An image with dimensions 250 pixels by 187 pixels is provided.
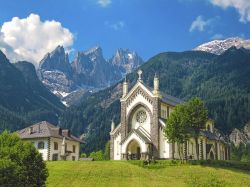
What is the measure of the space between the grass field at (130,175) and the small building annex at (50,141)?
21.6 metres

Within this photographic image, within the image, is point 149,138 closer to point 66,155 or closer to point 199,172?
point 66,155

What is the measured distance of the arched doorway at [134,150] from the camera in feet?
315

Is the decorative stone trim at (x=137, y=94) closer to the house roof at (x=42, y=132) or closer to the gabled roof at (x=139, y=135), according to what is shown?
the gabled roof at (x=139, y=135)

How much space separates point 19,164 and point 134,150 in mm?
49772

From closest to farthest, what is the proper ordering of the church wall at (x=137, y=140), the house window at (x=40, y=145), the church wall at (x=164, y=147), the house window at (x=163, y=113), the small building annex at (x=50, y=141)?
1. the church wall at (x=164, y=147)
2. the church wall at (x=137, y=140)
3. the small building annex at (x=50, y=141)
4. the house window at (x=40, y=145)
5. the house window at (x=163, y=113)

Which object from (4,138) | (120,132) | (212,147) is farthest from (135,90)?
(4,138)

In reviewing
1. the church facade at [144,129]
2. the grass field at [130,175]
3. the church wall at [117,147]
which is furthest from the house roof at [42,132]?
the grass field at [130,175]

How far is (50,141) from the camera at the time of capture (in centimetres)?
9662

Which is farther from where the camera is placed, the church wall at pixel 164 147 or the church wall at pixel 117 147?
the church wall at pixel 117 147

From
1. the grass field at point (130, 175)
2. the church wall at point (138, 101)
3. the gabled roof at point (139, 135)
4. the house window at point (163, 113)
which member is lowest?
the grass field at point (130, 175)

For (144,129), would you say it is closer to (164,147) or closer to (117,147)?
(164,147)

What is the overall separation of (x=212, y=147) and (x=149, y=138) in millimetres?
A: 27793

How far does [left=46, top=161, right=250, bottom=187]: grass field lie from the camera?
62062 mm

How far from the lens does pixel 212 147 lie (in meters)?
115
